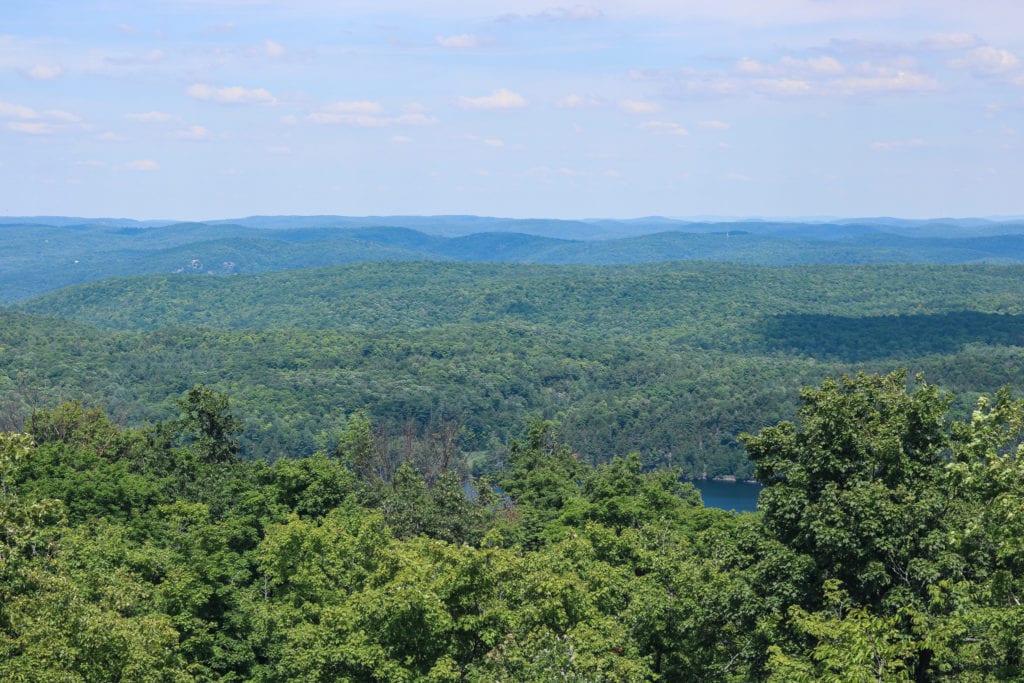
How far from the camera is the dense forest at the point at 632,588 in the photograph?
29328 millimetres

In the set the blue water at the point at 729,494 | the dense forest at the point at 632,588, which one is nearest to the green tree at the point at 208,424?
the dense forest at the point at 632,588

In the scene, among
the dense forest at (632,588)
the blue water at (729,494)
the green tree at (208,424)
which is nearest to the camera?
the dense forest at (632,588)

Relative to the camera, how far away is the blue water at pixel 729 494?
6560 inches

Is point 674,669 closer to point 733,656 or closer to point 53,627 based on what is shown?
point 733,656

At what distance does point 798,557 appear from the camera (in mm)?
34156

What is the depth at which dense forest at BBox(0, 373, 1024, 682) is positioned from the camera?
29328 millimetres

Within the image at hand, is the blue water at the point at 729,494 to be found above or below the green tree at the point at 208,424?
below

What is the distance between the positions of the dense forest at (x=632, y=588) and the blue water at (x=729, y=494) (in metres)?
117

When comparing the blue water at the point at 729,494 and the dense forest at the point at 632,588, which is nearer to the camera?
the dense forest at the point at 632,588

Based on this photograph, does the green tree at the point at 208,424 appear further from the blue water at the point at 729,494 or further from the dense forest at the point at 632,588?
the blue water at the point at 729,494

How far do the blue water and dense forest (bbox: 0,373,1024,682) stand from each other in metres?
117

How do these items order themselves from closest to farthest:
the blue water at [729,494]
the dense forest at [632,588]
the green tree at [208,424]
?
the dense forest at [632,588]
the green tree at [208,424]
the blue water at [729,494]

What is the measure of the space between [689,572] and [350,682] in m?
13.2

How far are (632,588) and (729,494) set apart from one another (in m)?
143
